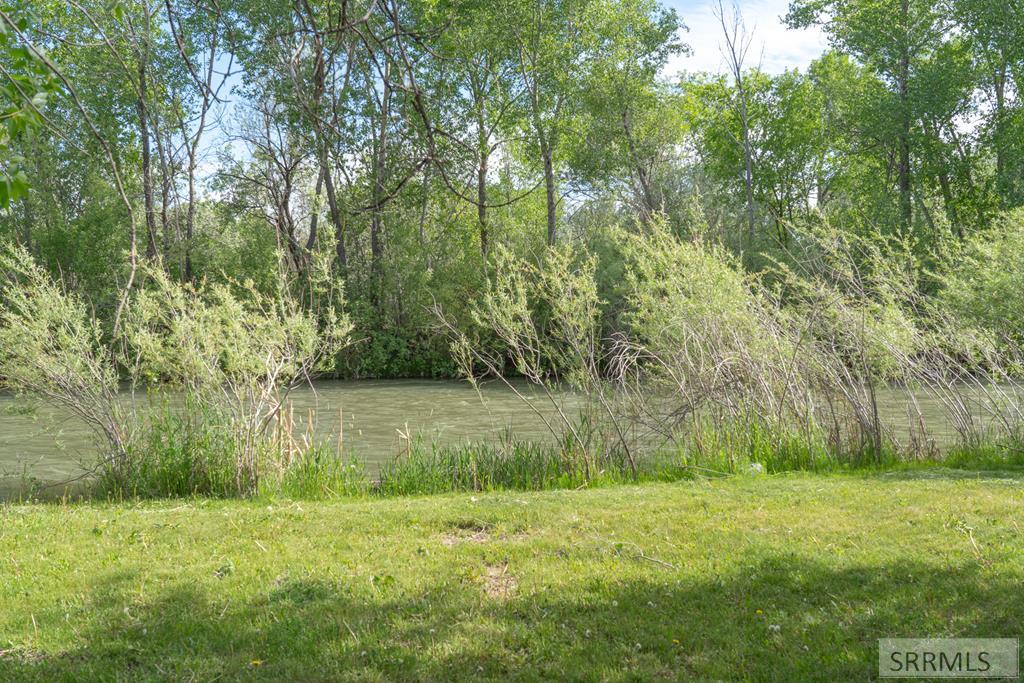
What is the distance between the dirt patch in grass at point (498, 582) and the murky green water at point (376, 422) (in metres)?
4.38

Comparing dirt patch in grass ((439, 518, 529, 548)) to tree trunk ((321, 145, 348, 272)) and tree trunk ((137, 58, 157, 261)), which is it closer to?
tree trunk ((137, 58, 157, 261))

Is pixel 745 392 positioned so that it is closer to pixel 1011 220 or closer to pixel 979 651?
pixel 1011 220

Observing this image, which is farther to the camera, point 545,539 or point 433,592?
point 545,539

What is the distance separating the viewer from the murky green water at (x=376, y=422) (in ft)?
40.0

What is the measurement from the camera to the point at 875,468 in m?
9.12

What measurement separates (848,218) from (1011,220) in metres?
24.7

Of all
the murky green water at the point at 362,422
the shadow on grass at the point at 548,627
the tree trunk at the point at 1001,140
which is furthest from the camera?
the tree trunk at the point at 1001,140

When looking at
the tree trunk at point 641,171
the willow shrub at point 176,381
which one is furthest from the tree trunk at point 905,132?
the willow shrub at point 176,381

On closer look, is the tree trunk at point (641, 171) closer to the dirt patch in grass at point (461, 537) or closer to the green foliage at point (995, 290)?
the green foliage at point (995, 290)

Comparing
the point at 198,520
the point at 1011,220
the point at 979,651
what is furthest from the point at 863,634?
the point at 1011,220

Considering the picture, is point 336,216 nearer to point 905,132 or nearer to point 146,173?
point 146,173

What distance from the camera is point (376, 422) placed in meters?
18.0

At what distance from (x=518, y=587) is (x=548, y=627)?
2.33 feet

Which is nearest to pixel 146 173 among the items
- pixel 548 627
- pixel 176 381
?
pixel 176 381
